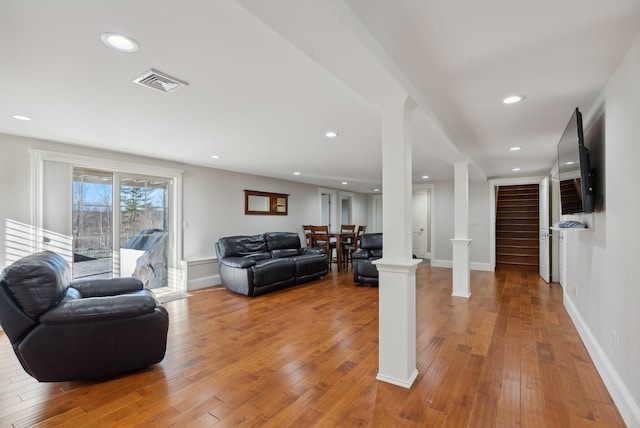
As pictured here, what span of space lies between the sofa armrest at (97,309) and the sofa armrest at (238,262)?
7.80 ft

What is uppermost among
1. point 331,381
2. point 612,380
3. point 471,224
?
point 471,224

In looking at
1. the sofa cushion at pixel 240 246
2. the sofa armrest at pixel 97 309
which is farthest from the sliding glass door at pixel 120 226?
the sofa armrest at pixel 97 309

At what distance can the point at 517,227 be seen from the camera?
763 cm

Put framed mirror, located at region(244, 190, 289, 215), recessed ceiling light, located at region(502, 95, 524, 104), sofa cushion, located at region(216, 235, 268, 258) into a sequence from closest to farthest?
recessed ceiling light, located at region(502, 95, 524, 104)
sofa cushion, located at region(216, 235, 268, 258)
framed mirror, located at region(244, 190, 289, 215)

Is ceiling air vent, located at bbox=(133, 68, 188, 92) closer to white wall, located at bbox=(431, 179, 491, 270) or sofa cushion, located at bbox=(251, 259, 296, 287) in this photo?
sofa cushion, located at bbox=(251, 259, 296, 287)

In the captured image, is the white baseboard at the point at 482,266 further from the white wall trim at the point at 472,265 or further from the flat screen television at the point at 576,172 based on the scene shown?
the flat screen television at the point at 576,172

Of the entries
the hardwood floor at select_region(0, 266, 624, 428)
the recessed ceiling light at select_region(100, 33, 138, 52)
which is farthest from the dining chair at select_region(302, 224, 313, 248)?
the recessed ceiling light at select_region(100, 33, 138, 52)

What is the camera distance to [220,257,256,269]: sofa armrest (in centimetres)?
486

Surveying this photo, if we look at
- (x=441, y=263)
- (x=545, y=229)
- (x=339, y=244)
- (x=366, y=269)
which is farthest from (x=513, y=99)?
(x=441, y=263)

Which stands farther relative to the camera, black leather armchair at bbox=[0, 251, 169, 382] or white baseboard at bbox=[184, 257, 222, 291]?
white baseboard at bbox=[184, 257, 222, 291]

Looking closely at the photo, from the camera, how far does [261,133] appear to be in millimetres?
3439

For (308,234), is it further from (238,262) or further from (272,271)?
(238,262)

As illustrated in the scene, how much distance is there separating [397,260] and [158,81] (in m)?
2.12

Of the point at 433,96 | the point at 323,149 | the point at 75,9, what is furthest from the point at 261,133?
the point at 75,9
